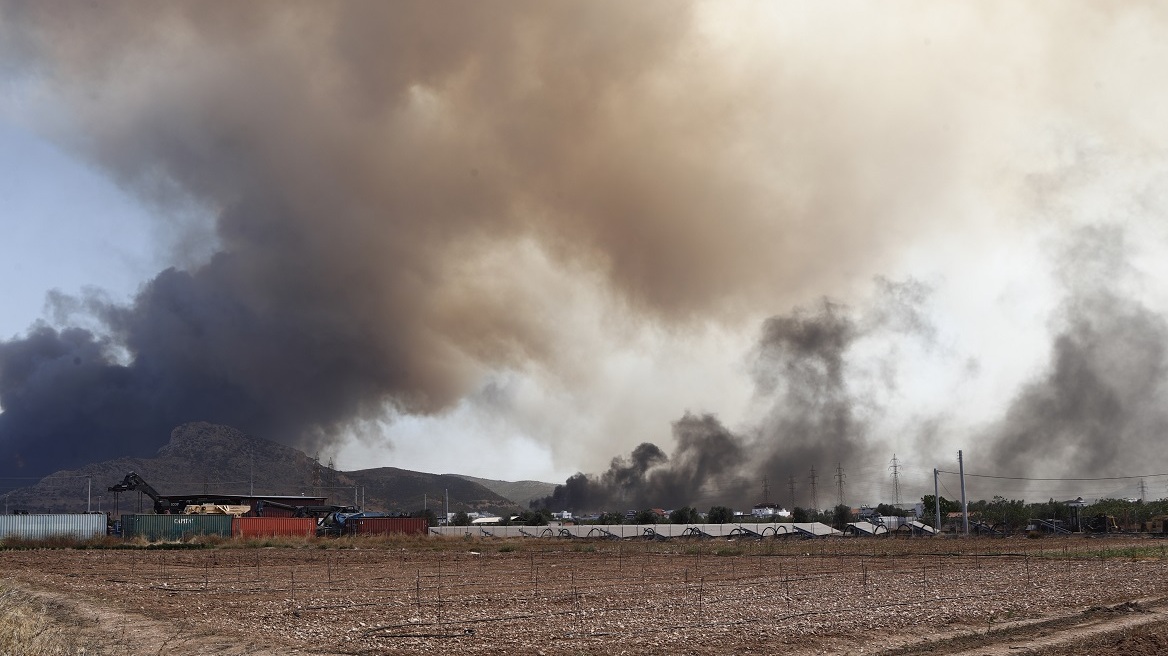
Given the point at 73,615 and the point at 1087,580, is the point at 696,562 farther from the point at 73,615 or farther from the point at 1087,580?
the point at 73,615

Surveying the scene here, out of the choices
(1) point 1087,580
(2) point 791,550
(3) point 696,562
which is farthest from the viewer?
(2) point 791,550

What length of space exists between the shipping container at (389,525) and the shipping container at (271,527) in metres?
9.77

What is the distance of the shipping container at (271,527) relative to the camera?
101081 millimetres

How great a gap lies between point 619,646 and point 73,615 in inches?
782

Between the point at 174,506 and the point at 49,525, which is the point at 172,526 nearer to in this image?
the point at 49,525

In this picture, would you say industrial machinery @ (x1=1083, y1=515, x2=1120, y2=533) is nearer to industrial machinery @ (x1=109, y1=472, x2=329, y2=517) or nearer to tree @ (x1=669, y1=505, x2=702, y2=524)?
tree @ (x1=669, y1=505, x2=702, y2=524)

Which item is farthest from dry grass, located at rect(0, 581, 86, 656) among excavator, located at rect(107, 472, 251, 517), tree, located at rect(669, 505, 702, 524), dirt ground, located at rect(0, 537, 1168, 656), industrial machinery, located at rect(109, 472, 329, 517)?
tree, located at rect(669, 505, 702, 524)

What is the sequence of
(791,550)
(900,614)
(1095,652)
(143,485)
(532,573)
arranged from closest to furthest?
(1095,652) → (900,614) → (532,573) → (791,550) → (143,485)

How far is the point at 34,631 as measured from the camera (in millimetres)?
24406

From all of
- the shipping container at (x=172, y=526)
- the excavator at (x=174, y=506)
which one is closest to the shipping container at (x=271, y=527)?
the shipping container at (x=172, y=526)

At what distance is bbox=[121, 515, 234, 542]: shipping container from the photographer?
95312 mm

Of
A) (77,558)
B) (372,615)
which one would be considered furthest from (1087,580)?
(77,558)

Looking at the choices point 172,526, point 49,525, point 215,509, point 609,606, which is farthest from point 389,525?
point 609,606

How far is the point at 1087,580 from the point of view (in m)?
43.9
